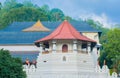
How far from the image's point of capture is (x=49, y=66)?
175ft

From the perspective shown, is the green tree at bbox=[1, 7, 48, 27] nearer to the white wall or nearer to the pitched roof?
the pitched roof

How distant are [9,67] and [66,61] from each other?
10996 mm

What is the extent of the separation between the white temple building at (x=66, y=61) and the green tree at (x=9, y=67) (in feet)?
26.3

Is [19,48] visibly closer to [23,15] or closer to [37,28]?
[37,28]

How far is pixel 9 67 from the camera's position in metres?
43.3

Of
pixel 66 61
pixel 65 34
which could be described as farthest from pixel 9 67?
pixel 65 34

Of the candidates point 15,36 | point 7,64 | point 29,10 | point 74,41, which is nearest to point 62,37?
point 74,41

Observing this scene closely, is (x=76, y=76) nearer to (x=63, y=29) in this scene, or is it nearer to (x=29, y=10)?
(x=63, y=29)

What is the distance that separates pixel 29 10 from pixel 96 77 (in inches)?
2539

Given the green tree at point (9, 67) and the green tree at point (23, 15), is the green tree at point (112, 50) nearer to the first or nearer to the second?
the green tree at point (9, 67)

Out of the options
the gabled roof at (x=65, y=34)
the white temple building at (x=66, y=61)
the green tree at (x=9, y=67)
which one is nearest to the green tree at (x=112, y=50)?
the gabled roof at (x=65, y=34)

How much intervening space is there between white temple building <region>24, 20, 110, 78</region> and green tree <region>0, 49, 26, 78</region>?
8.02 meters

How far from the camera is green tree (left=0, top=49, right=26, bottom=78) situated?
138 feet

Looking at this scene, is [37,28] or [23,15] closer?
[37,28]
